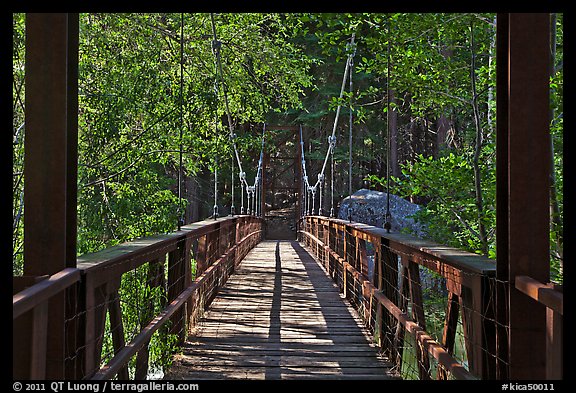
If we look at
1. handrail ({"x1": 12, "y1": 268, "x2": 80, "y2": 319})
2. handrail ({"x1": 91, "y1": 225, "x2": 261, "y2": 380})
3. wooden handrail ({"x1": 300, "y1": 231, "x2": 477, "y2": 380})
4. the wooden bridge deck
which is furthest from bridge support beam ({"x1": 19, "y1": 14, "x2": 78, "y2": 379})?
the wooden bridge deck

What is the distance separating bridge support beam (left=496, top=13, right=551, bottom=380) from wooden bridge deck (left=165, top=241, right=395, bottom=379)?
1782 millimetres

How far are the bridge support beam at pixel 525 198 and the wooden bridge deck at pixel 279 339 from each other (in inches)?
70.2

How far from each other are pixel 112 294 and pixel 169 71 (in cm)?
722

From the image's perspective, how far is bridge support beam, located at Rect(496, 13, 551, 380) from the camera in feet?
7.79

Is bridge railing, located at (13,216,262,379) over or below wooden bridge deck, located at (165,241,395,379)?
over

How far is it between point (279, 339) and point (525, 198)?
2.87 metres

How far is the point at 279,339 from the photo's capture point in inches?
197

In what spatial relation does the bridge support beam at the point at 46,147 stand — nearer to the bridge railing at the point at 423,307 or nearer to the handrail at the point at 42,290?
the handrail at the point at 42,290

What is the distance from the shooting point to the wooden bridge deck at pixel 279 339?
4172mm

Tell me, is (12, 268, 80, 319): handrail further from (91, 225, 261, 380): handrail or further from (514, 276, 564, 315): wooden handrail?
(514, 276, 564, 315): wooden handrail

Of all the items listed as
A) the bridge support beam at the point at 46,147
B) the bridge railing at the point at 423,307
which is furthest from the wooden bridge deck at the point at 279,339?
the bridge support beam at the point at 46,147

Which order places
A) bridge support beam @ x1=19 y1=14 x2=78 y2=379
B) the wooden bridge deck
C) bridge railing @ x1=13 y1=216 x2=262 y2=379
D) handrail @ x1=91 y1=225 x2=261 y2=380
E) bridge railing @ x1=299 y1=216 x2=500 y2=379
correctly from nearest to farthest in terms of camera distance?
bridge railing @ x1=13 y1=216 x2=262 y2=379, bridge support beam @ x1=19 y1=14 x2=78 y2=379, bridge railing @ x1=299 y1=216 x2=500 y2=379, handrail @ x1=91 y1=225 x2=261 y2=380, the wooden bridge deck

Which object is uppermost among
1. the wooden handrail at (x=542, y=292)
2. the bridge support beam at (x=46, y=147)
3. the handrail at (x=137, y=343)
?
the bridge support beam at (x=46, y=147)

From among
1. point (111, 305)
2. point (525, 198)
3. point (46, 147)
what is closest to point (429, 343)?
point (525, 198)
